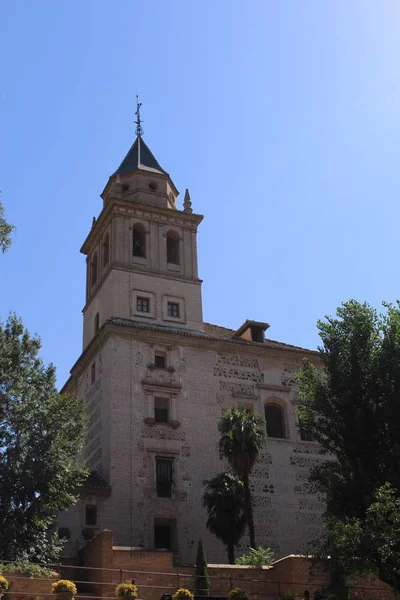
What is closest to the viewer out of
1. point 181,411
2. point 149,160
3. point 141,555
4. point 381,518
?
point 381,518

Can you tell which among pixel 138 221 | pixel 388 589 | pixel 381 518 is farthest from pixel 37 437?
pixel 138 221

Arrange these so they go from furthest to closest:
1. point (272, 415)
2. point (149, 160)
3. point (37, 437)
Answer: point (149, 160) → point (272, 415) → point (37, 437)

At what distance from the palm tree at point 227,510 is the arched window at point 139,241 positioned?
13.3 metres

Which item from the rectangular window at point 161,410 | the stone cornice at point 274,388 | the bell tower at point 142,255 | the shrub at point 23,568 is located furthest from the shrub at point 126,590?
the stone cornice at point 274,388

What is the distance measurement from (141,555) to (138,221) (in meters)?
19.1

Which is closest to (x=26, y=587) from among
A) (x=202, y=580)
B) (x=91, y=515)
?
(x=202, y=580)

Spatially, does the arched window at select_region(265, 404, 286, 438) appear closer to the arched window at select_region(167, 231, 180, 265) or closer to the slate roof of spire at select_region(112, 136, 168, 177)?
the arched window at select_region(167, 231, 180, 265)

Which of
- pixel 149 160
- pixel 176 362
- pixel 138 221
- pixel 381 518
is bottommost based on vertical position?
pixel 381 518

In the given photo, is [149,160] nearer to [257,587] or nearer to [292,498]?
[292,498]

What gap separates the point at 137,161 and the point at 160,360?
40.7ft

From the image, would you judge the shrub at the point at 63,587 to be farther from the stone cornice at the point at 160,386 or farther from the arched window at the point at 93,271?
the arched window at the point at 93,271

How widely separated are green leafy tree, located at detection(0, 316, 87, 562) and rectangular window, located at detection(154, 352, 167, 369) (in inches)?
426

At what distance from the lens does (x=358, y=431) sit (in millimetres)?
21984

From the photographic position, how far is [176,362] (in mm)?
36062
